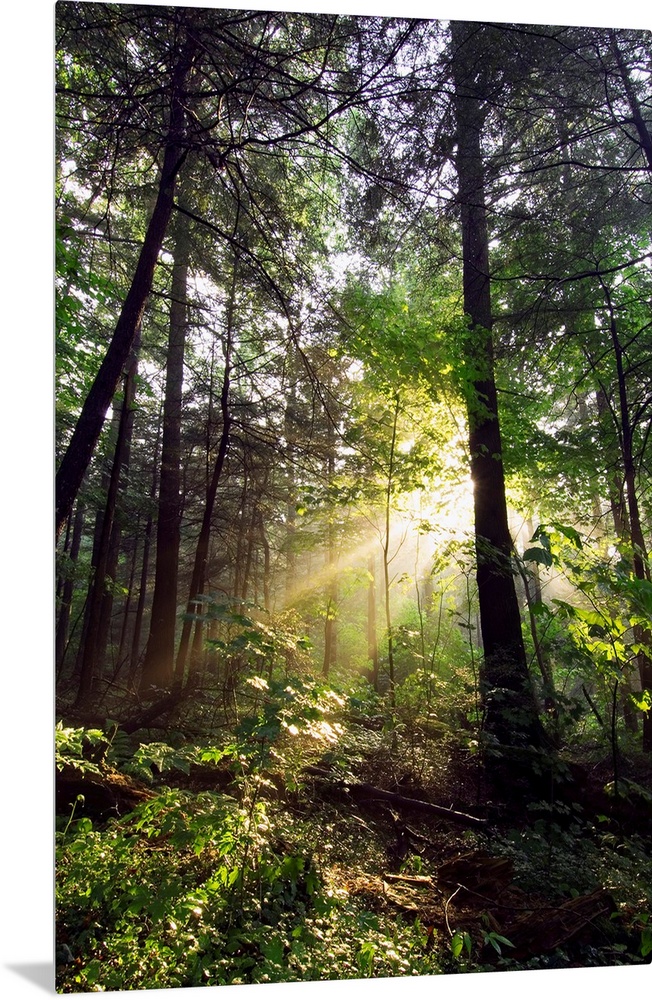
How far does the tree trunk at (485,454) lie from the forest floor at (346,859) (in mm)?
259

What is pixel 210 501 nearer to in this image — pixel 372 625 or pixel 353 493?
pixel 353 493

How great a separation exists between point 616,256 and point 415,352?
3.59 ft

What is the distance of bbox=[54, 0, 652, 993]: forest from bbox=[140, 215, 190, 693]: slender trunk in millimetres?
17

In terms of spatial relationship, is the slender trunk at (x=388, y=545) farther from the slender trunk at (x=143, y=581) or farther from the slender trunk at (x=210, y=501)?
the slender trunk at (x=143, y=581)

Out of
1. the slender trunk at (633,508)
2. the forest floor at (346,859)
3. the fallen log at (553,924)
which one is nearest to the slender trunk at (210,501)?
the forest floor at (346,859)

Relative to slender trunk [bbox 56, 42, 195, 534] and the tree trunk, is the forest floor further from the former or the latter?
slender trunk [bbox 56, 42, 195, 534]

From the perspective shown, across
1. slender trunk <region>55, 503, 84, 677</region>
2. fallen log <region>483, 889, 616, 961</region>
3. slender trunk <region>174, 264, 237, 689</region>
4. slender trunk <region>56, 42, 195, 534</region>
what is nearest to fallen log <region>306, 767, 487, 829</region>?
fallen log <region>483, 889, 616, 961</region>

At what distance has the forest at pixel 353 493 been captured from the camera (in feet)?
6.08

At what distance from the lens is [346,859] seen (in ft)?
6.65

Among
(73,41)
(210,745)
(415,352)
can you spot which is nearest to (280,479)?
(415,352)

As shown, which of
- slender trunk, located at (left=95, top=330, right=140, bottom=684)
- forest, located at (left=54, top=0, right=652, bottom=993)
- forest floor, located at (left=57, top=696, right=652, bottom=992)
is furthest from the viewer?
slender trunk, located at (left=95, top=330, right=140, bottom=684)

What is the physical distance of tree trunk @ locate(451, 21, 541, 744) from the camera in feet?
8.09

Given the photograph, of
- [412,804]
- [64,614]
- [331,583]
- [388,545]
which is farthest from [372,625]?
[64,614]

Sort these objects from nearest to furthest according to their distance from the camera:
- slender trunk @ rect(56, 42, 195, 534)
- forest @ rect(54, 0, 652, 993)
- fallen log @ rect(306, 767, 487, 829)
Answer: forest @ rect(54, 0, 652, 993) < slender trunk @ rect(56, 42, 195, 534) < fallen log @ rect(306, 767, 487, 829)
